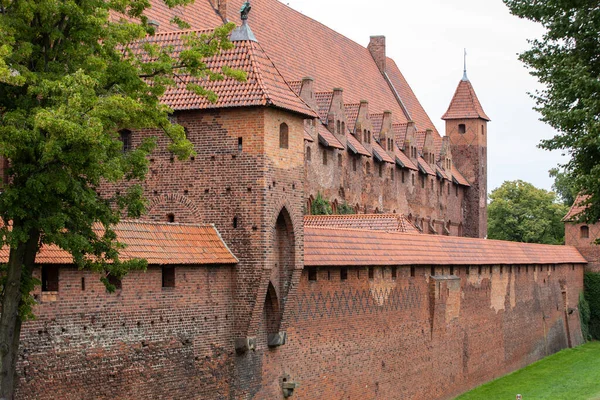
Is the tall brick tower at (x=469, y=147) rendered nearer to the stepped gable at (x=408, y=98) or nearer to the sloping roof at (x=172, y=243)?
the stepped gable at (x=408, y=98)

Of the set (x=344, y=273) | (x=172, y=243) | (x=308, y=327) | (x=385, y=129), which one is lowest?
(x=308, y=327)

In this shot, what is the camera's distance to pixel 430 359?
33.0m

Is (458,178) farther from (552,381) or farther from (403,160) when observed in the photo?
(552,381)

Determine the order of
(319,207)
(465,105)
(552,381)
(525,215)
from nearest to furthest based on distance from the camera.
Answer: (552,381) < (319,207) < (465,105) < (525,215)

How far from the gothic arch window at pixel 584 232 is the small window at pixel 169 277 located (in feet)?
128

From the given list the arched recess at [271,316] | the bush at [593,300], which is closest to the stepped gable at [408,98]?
the bush at [593,300]

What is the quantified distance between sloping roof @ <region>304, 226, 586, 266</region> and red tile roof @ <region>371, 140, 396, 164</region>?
933cm

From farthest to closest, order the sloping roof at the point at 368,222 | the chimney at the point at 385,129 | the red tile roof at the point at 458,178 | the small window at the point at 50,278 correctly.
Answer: the red tile roof at the point at 458,178, the chimney at the point at 385,129, the sloping roof at the point at 368,222, the small window at the point at 50,278

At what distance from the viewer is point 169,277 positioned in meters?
21.2

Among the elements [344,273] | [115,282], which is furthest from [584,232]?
[115,282]

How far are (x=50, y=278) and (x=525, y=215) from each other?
68.3 metres

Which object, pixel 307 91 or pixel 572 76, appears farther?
pixel 307 91

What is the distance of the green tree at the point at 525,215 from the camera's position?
8219cm

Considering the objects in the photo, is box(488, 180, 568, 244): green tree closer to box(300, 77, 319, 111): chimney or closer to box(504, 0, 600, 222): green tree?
box(300, 77, 319, 111): chimney
